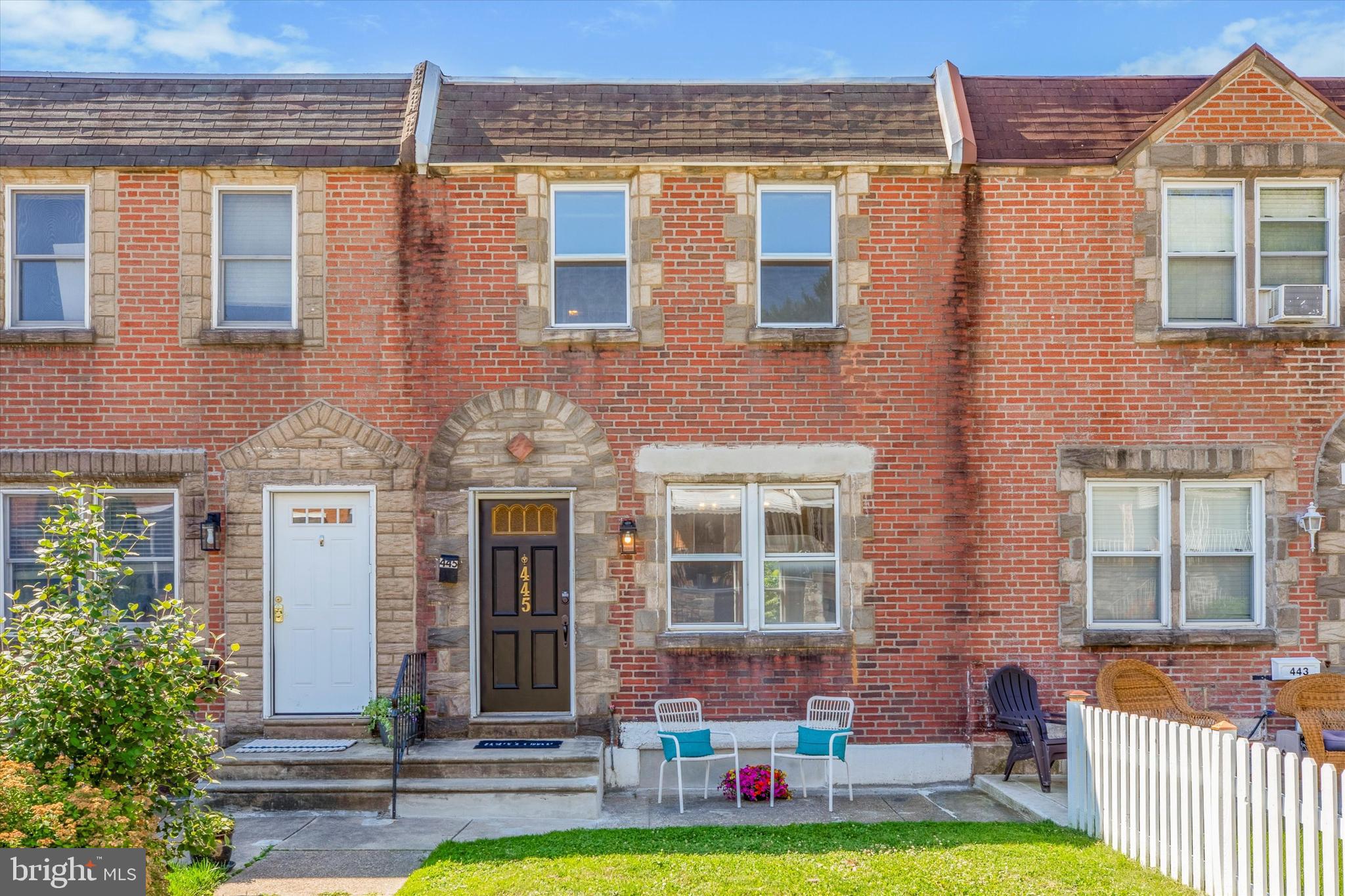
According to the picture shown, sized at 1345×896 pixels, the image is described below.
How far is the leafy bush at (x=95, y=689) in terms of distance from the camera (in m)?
5.54

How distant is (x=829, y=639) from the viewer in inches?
374

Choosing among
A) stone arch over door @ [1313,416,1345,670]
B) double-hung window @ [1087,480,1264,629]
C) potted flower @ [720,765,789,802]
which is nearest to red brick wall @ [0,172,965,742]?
potted flower @ [720,765,789,802]

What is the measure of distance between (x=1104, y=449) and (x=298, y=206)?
8.03 metres

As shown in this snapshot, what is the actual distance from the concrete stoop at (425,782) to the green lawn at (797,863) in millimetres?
763

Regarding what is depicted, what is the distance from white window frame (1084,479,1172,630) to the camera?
965cm

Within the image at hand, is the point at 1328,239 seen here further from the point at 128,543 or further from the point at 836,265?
the point at 128,543

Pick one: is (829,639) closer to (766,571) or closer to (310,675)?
(766,571)

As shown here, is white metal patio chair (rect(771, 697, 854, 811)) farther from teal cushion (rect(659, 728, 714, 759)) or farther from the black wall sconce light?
the black wall sconce light

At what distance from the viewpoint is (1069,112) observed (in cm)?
1022

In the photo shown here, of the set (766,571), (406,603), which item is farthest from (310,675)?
(766,571)

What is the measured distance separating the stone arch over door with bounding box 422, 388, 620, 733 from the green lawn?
205cm

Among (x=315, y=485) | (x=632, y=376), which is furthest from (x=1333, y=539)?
(x=315, y=485)
